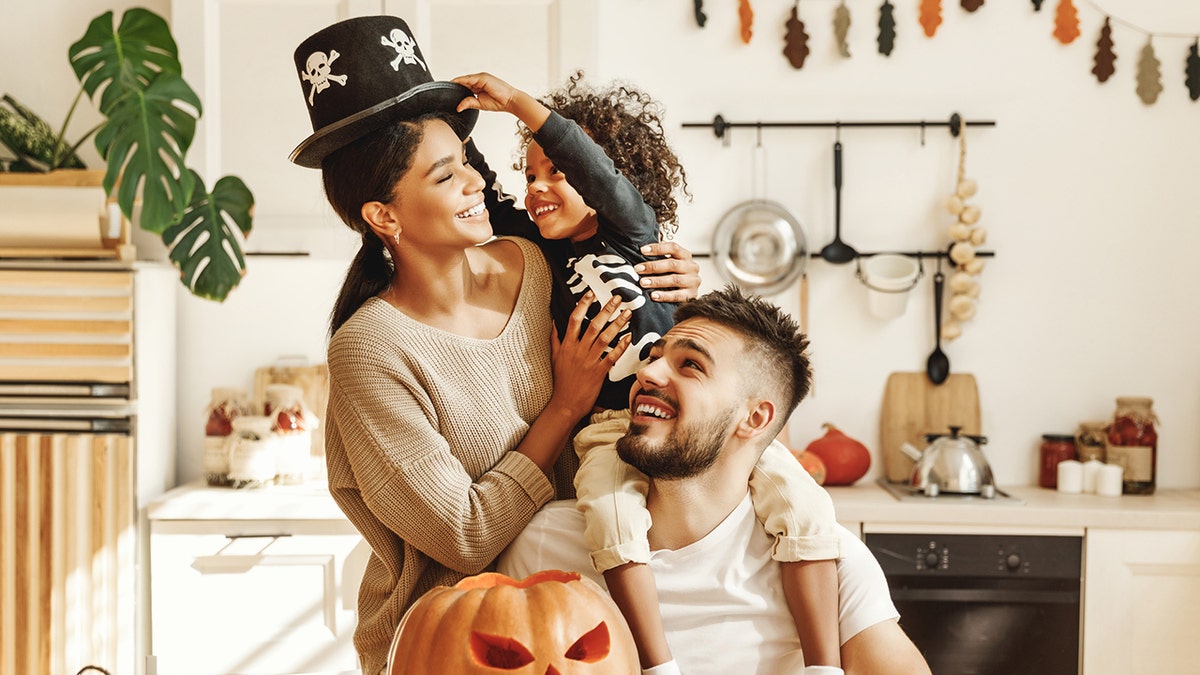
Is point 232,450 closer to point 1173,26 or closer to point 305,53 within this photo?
point 305,53

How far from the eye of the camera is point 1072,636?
296 centimetres

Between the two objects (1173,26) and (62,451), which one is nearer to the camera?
(62,451)

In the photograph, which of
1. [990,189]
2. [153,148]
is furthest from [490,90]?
[990,189]

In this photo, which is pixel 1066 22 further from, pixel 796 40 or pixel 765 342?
pixel 765 342

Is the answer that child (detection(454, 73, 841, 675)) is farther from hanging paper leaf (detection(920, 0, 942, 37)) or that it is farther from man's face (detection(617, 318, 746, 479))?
hanging paper leaf (detection(920, 0, 942, 37))

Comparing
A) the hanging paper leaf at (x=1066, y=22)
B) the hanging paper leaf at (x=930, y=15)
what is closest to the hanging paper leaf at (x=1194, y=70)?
the hanging paper leaf at (x=1066, y=22)

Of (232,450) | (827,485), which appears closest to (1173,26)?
(827,485)

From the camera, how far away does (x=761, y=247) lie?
11.3ft

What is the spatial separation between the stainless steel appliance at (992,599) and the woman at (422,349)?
1.62 meters

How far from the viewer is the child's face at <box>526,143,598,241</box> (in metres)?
1.75

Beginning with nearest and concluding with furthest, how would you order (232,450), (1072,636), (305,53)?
(305,53) < (1072,636) < (232,450)

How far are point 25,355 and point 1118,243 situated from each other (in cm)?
335

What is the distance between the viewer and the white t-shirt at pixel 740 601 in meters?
1.42

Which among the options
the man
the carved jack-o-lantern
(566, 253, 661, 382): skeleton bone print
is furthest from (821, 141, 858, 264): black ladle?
the carved jack-o-lantern
